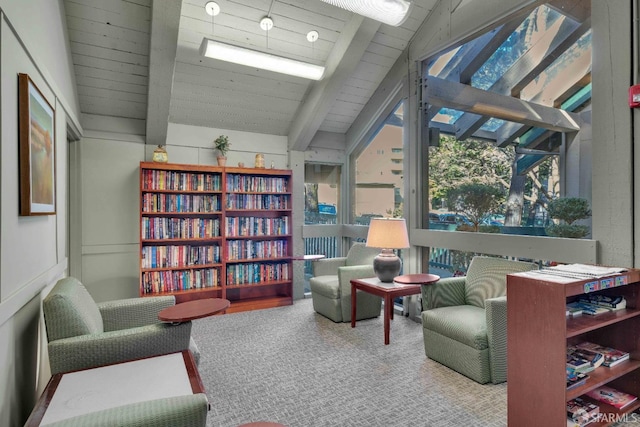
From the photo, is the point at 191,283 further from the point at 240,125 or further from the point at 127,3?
the point at 127,3

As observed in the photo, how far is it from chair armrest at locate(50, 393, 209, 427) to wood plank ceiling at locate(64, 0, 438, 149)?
8.49 feet

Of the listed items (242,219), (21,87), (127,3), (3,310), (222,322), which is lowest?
(222,322)

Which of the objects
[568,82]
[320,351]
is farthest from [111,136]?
[568,82]

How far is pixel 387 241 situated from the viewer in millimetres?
3355

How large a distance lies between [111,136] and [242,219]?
1.74 meters

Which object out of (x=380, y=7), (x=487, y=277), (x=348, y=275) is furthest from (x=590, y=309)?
(x=380, y=7)

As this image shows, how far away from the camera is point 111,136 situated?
3.88 meters

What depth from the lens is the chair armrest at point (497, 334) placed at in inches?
94.9

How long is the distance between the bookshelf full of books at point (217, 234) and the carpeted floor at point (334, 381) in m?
0.76

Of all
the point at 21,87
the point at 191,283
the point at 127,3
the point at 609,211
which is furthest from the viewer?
the point at 191,283

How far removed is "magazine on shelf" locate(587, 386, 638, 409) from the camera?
203cm

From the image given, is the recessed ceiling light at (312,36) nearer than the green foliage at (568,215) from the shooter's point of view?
No

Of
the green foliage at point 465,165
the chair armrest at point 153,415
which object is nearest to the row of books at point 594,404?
the green foliage at point 465,165

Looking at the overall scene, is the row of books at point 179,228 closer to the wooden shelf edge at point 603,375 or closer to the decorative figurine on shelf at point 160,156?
the decorative figurine on shelf at point 160,156
